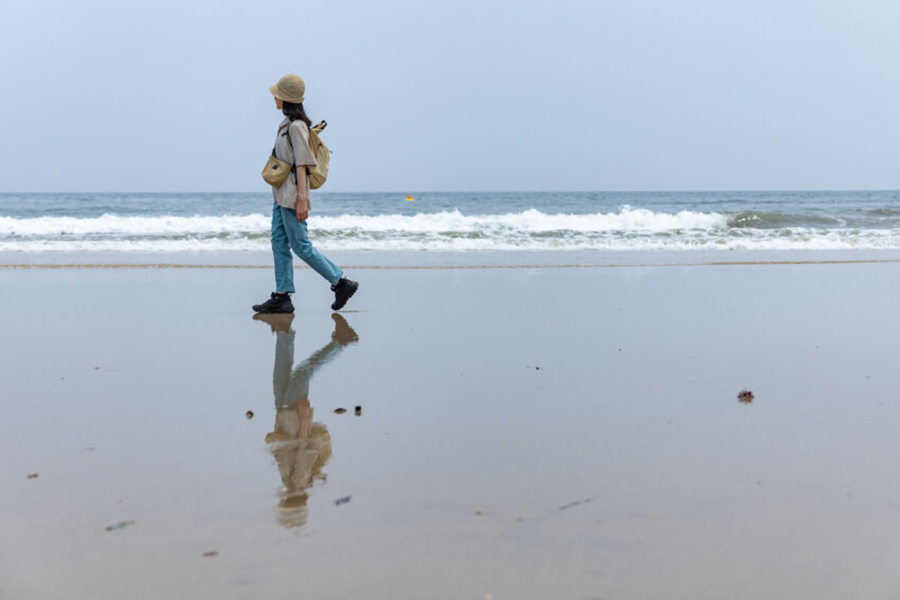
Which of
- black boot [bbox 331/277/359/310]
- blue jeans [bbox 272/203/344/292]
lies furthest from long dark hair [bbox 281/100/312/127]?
black boot [bbox 331/277/359/310]

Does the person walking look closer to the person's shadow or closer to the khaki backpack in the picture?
the khaki backpack

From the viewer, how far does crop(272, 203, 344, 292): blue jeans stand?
6387 millimetres

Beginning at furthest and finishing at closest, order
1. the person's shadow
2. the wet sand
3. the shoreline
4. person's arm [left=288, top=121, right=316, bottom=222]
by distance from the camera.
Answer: the shoreline < person's arm [left=288, top=121, right=316, bottom=222] < the person's shadow < the wet sand

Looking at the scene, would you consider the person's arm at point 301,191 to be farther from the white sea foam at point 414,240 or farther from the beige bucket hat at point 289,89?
the white sea foam at point 414,240

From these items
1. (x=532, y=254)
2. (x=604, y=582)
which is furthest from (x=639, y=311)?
(x=532, y=254)

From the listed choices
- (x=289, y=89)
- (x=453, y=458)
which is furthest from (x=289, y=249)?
(x=453, y=458)

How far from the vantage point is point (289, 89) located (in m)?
6.16

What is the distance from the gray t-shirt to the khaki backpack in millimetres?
70

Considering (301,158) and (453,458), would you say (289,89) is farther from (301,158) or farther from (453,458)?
(453,458)

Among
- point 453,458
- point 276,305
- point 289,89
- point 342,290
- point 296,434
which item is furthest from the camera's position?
point 342,290

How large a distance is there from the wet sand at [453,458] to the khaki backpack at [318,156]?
1225mm

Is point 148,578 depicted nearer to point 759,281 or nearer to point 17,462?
point 17,462

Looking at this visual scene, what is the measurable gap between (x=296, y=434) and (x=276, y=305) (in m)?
3.49

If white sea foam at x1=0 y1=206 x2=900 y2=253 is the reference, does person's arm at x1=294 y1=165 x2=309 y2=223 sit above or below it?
above
